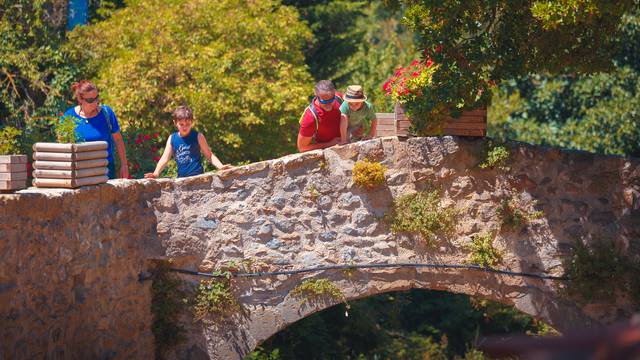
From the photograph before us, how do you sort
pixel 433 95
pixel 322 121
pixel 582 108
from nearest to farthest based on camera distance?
pixel 433 95, pixel 322 121, pixel 582 108

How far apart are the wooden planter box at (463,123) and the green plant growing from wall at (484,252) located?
0.94m

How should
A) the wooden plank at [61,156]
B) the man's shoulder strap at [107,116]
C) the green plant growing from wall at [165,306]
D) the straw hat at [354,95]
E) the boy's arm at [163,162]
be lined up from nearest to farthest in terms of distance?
the wooden plank at [61,156] → the man's shoulder strap at [107,116] → the boy's arm at [163,162] → the straw hat at [354,95] → the green plant growing from wall at [165,306]

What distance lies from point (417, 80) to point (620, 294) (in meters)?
2.64

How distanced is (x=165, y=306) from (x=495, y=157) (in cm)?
336

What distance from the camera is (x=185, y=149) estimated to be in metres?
8.47

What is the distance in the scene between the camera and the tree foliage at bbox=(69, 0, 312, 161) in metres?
11.9

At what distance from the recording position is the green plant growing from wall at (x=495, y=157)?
27.2 feet

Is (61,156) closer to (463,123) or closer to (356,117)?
(356,117)

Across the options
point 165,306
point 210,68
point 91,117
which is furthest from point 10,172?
point 210,68

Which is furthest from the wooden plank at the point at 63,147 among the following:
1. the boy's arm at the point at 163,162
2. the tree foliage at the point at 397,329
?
the tree foliage at the point at 397,329

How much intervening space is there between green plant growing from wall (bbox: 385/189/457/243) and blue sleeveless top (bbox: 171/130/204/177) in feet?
6.04

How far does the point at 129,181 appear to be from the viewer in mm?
8188

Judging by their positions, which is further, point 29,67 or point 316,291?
point 29,67

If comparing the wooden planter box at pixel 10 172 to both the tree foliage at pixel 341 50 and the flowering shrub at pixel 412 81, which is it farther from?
the tree foliage at pixel 341 50
